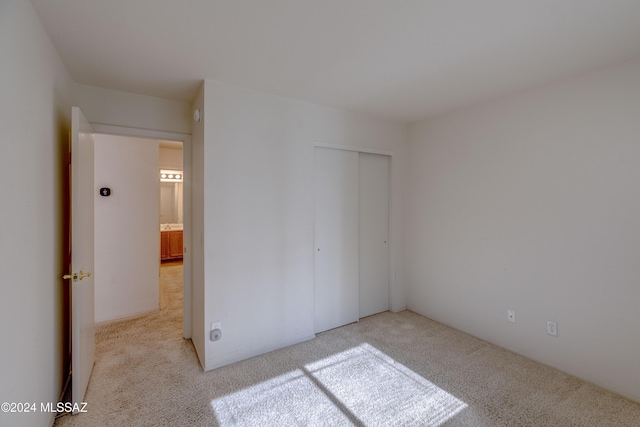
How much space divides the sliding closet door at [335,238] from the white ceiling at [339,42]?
2.82ft

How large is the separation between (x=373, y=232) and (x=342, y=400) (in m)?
1.98

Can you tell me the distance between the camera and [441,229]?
3.34 m

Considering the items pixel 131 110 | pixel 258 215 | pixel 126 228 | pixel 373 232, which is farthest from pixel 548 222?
pixel 126 228

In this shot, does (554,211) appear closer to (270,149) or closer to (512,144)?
(512,144)

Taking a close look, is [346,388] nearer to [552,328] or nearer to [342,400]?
[342,400]

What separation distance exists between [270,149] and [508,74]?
2.10 m

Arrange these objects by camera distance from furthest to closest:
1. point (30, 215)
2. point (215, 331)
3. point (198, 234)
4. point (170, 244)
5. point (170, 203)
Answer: point (170, 203) → point (170, 244) → point (198, 234) → point (215, 331) → point (30, 215)

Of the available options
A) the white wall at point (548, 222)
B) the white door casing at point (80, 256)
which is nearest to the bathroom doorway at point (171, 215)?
the white door casing at point (80, 256)

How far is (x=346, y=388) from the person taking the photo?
2.13m

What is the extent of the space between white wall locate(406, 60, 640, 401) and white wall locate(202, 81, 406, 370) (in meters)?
1.48

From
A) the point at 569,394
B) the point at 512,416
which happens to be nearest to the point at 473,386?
the point at 512,416

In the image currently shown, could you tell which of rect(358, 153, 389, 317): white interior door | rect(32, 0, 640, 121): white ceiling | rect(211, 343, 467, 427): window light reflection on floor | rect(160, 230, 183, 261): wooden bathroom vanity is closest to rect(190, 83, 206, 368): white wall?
rect(32, 0, 640, 121): white ceiling

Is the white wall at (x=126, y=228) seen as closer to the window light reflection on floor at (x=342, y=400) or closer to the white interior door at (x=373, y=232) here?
the window light reflection on floor at (x=342, y=400)

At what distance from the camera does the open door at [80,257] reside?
1844mm
